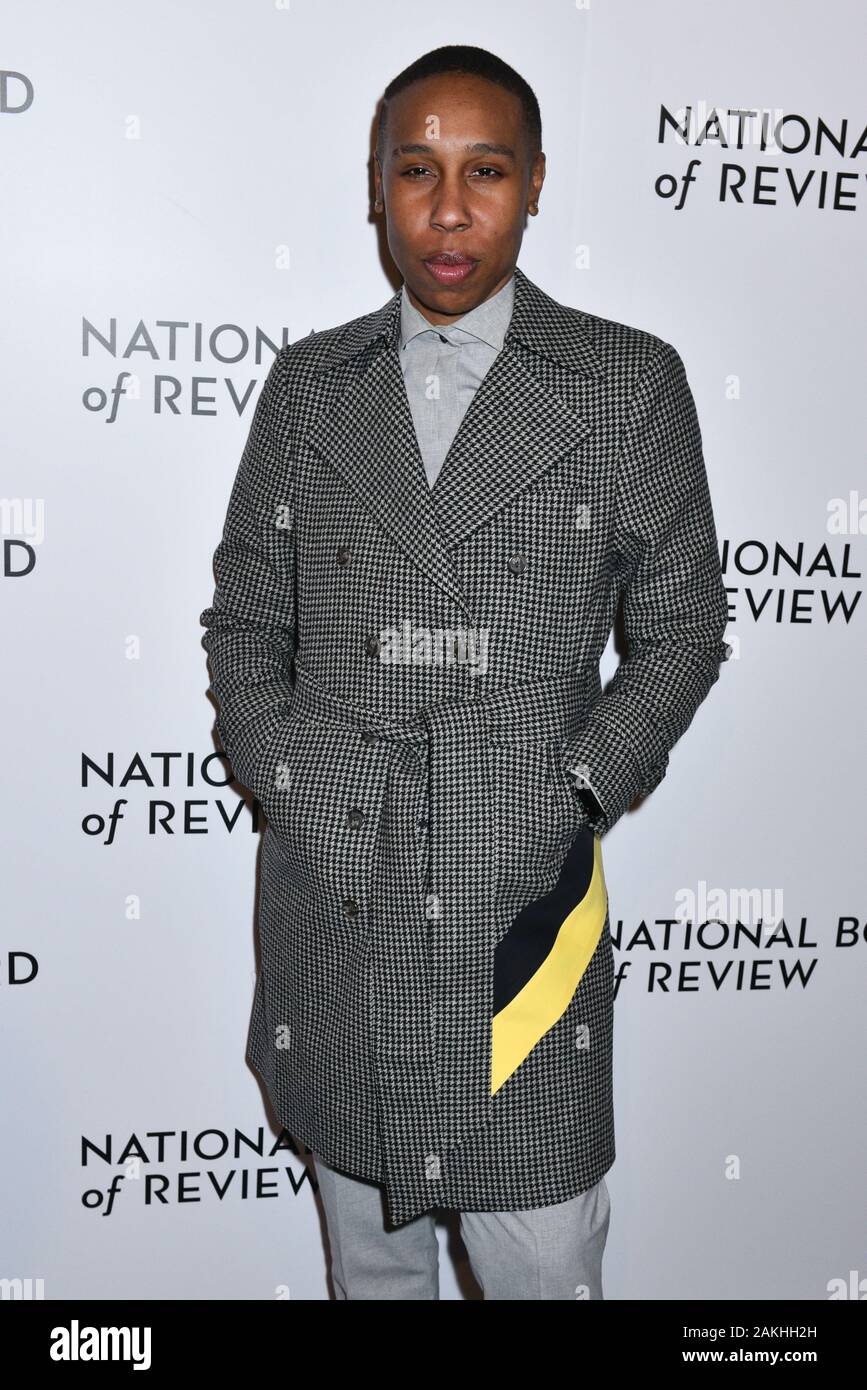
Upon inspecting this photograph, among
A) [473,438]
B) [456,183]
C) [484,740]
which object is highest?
[456,183]

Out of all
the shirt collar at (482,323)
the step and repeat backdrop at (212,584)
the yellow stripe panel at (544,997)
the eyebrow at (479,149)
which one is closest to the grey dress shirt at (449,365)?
the shirt collar at (482,323)

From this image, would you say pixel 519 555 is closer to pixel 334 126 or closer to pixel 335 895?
pixel 335 895

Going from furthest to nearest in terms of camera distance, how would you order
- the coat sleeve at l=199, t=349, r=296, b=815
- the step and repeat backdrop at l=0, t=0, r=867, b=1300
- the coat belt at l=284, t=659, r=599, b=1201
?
the step and repeat backdrop at l=0, t=0, r=867, b=1300 → the coat sleeve at l=199, t=349, r=296, b=815 → the coat belt at l=284, t=659, r=599, b=1201

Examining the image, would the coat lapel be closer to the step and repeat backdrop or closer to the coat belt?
the coat belt

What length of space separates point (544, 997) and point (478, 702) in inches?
13.3

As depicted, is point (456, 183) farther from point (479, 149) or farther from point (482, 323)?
point (482, 323)

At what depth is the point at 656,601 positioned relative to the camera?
1448 mm

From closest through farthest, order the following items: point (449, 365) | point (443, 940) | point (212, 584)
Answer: point (443, 940) < point (449, 365) < point (212, 584)

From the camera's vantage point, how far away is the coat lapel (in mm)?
1382

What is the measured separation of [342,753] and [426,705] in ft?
0.35

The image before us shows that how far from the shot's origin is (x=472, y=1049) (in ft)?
4.54

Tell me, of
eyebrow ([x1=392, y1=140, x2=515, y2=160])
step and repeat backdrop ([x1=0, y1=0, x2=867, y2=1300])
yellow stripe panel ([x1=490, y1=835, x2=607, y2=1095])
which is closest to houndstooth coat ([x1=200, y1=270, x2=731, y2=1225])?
yellow stripe panel ([x1=490, y1=835, x2=607, y2=1095])

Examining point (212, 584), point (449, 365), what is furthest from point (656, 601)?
point (212, 584)

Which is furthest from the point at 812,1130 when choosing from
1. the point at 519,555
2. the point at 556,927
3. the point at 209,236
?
the point at 209,236
